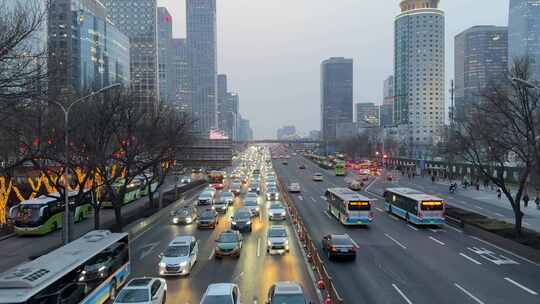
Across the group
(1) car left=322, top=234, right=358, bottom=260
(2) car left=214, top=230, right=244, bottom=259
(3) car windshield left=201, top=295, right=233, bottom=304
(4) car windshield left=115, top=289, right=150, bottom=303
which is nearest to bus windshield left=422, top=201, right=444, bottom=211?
(1) car left=322, top=234, right=358, bottom=260

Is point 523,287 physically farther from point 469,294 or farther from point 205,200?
point 205,200

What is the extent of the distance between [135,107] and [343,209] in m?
19.6

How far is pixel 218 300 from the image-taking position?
13656 millimetres

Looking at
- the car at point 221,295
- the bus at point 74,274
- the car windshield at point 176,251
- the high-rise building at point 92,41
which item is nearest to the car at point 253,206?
the car windshield at point 176,251

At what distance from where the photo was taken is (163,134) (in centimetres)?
4062

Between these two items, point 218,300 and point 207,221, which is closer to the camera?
point 218,300

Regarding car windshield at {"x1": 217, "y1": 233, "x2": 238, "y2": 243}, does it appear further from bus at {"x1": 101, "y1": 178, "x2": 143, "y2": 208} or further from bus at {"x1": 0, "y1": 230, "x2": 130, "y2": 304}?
bus at {"x1": 101, "y1": 178, "x2": 143, "y2": 208}

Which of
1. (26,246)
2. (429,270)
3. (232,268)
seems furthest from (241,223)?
(26,246)

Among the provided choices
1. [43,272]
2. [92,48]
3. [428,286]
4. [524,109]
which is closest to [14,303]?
[43,272]

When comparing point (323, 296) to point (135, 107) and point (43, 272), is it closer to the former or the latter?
point (43, 272)

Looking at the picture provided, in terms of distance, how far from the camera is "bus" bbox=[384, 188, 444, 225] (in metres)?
31.8

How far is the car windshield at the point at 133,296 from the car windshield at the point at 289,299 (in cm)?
446

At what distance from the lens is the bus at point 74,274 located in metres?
11.6

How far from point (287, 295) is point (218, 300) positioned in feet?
7.47
